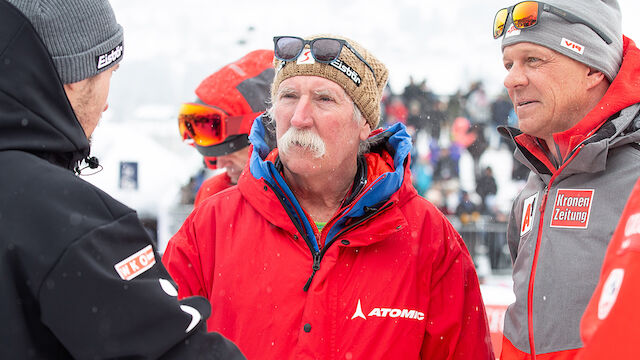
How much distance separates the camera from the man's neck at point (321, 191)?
2889mm

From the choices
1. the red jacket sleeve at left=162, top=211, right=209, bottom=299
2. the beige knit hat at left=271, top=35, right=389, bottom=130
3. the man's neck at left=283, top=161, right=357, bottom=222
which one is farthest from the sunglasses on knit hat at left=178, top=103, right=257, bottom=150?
the red jacket sleeve at left=162, top=211, right=209, bottom=299

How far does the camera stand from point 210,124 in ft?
13.9

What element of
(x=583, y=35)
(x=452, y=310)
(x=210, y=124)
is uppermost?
(x=583, y=35)

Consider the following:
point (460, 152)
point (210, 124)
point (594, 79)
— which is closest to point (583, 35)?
point (594, 79)

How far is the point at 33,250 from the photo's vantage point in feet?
4.80

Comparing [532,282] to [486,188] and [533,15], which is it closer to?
[533,15]

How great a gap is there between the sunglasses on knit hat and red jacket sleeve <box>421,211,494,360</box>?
1.84 meters

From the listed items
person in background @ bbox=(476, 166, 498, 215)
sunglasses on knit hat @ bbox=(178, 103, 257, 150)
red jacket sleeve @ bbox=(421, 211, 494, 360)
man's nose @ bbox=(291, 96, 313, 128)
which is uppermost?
man's nose @ bbox=(291, 96, 313, 128)

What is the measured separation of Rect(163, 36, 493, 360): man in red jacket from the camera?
2545 mm

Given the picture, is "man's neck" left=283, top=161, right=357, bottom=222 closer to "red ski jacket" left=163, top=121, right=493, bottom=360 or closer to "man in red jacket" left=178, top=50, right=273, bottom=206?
"red ski jacket" left=163, top=121, right=493, bottom=360

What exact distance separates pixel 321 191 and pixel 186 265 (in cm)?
69

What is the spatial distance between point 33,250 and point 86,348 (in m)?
0.26

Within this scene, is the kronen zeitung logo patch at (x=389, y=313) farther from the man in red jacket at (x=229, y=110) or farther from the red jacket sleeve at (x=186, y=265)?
the man in red jacket at (x=229, y=110)

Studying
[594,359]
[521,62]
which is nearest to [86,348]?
[594,359]
